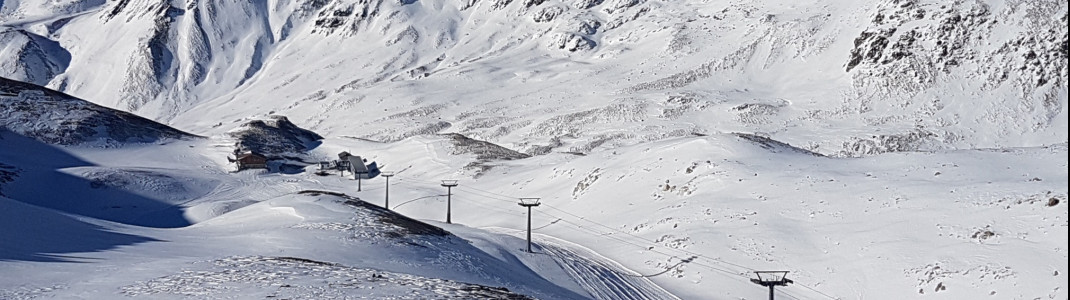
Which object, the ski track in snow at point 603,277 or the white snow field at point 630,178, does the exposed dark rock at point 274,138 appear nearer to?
the white snow field at point 630,178

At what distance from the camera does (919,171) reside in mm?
48219

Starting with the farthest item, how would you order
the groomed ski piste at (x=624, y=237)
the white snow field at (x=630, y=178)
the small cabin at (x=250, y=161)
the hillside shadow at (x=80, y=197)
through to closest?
1. the small cabin at (x=250, y=161)
2. the hillside shadow at (x=80, y=197)
3. the white snow field at (x=630, y=178)
4. the groomed ski piste at (x=624, y=237)

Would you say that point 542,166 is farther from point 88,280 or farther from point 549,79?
point 549,79

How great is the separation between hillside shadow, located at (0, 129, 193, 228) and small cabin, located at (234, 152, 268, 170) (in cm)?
1623

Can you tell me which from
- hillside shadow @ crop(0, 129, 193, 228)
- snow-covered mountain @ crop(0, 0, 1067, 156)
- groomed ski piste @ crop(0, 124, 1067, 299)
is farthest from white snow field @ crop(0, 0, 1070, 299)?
snow-covered mountain @ crop(0, 0, 1067, 156)

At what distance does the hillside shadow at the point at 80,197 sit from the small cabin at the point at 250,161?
16.2m

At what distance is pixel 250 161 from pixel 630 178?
156 feet

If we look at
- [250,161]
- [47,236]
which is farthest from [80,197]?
[47,236]

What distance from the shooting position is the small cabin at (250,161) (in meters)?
88.6

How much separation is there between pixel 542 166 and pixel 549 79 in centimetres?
8998

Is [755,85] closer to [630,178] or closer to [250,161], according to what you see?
[250,161]

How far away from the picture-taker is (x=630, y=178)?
58344 mm

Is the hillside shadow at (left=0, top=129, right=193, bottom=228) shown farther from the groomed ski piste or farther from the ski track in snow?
the ski track in snow

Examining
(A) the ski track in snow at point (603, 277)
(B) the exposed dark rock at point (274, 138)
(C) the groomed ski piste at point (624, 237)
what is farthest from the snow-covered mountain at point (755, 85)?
(A) the ski track in snow at point (603, 277)
